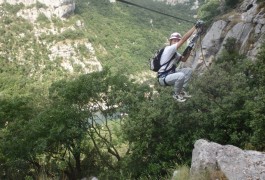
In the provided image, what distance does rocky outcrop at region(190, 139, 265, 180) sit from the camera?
545 cm

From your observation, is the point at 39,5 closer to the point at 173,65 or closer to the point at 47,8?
the point at 47,8

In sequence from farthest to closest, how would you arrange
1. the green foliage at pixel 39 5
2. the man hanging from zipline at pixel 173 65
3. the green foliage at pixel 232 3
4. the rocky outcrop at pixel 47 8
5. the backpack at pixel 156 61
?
1. the green foliage at pixel 39 5
2. the rocky outcrop at pixel 47 8
3. the green foliage at pixel 232 3
4. the backpack at pixel 156 61
5. the man hanging from zipline at pixel 173 65

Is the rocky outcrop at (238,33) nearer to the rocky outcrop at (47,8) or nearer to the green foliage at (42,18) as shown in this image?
the green foliage at (42,18)

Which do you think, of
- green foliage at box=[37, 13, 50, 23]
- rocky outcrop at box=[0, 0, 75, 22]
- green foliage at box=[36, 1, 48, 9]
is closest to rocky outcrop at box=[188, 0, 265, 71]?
green foliage at box=[37, 13, 50, 23]

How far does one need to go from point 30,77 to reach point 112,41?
41.2 meters

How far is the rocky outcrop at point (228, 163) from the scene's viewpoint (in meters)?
5.45

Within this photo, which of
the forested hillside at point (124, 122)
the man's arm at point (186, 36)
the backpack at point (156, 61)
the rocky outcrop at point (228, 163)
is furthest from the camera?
the forested hillside at point (124, 122)

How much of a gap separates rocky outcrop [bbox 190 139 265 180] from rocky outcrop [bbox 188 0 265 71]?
41.1 ft

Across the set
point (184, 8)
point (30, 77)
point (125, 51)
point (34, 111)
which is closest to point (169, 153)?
point (34, 111)

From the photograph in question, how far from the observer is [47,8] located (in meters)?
132

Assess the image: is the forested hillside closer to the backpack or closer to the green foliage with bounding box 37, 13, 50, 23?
the backpack

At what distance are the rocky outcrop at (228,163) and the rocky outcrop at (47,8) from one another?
128 m

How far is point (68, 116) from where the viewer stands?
2053 cm

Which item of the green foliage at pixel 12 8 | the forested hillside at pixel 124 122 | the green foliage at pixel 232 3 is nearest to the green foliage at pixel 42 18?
the green foliage at pixel 12 8
